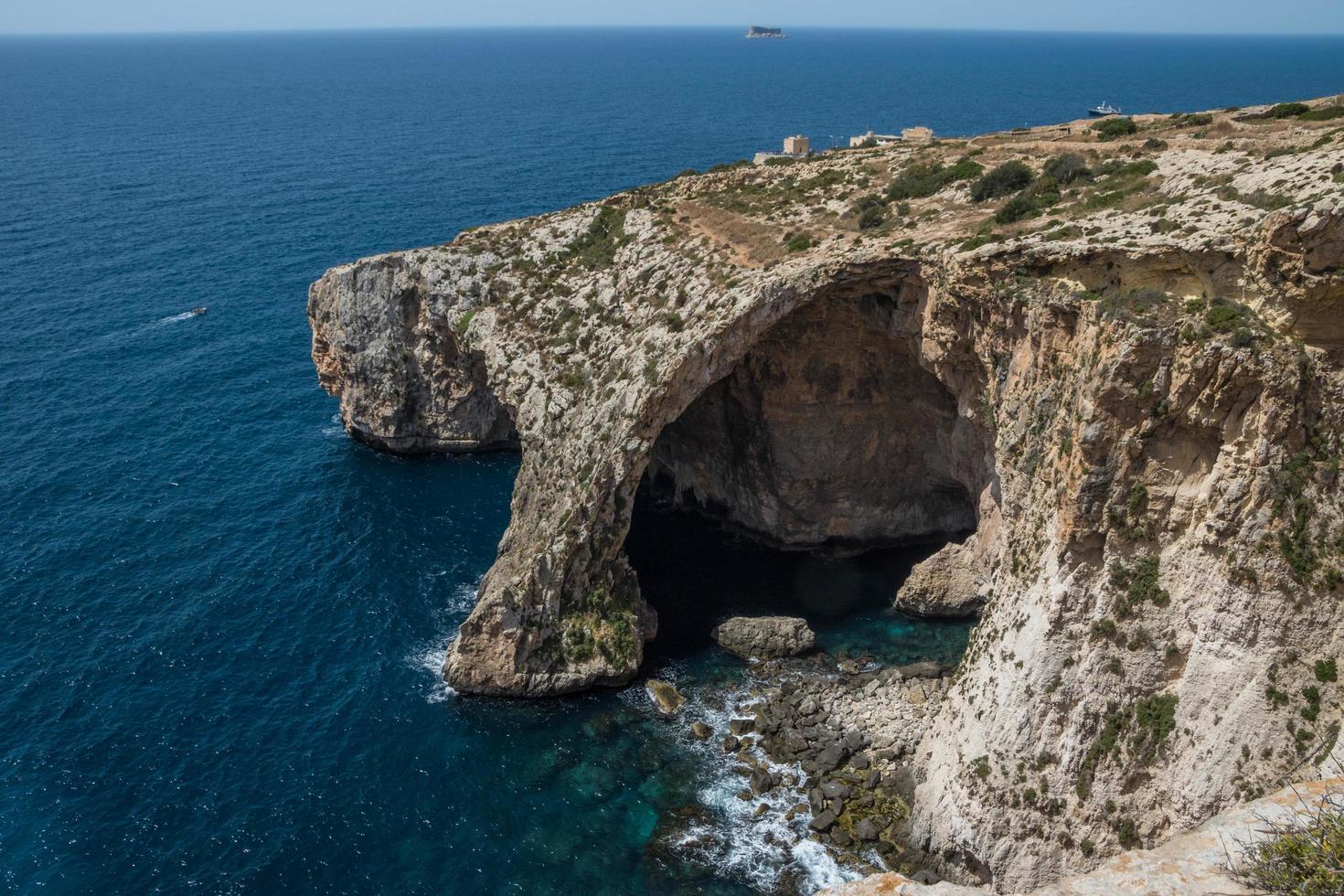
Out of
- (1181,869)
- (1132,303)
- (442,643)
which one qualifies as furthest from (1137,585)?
(442,643)

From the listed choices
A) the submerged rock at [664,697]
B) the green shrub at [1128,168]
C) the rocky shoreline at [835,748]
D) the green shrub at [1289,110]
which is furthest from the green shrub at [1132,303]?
the submerged rock at [664,697]

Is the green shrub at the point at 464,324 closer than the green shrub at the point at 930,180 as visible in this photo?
No

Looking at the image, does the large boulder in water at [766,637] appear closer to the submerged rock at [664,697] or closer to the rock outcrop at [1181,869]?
the submerged rock at [664,697]

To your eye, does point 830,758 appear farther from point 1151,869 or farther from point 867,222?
point 867,222

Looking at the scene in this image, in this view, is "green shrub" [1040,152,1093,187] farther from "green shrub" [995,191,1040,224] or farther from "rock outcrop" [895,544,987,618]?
"rock outcrop" [895,544,987,618]

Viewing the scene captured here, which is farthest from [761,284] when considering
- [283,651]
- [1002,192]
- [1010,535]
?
[283,651]

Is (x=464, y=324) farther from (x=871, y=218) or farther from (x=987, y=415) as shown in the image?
(x=987, y=415)
